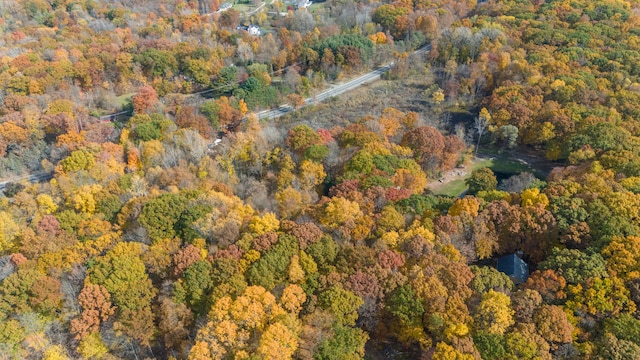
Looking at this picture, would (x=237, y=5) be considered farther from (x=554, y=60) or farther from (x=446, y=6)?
(x=554, y=60)

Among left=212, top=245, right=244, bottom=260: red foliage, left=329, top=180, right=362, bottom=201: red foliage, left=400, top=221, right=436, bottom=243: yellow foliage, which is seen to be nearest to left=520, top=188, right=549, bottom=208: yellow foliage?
left=400, top=221, right=436, bottom=243: yellow foliage

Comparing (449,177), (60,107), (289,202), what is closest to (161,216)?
(289,202)

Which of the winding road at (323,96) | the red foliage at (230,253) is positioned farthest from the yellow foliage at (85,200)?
the winding road at (323,96)

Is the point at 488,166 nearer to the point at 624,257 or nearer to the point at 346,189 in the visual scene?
the point at 346,189

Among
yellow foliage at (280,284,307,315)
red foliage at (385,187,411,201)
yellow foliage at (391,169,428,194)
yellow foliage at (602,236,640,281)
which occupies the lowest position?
yellow foliage at (391,169,428,194)

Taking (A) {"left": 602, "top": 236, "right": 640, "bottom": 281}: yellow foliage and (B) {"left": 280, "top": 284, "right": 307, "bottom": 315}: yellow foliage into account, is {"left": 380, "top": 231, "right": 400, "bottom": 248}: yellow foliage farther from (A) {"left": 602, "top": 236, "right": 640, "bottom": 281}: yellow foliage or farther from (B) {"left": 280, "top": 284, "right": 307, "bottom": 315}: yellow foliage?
(A) {"left": 602, "top": 236, "right": 640, "bottom": 281}: yellow foliage
